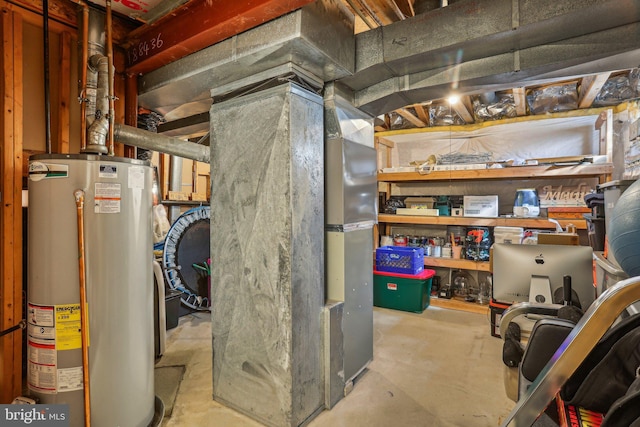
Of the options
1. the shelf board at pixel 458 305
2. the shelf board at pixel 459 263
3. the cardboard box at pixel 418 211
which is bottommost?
the shelf board at pixel 458 305

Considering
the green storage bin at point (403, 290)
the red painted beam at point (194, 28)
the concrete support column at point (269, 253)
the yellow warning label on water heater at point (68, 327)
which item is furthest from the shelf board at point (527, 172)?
the yellow warning label on water heater at point (68, 327)

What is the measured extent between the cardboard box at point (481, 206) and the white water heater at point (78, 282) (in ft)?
12.7

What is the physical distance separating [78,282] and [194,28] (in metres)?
1.58

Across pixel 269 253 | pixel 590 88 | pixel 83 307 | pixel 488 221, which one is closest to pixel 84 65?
pixel 83 307

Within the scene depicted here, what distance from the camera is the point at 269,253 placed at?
201cm

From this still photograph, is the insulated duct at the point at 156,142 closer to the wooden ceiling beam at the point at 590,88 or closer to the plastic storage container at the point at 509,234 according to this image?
the plastic storage container at the point at 509,234

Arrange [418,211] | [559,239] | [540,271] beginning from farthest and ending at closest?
[418,211] < [559,239] < [540,271]

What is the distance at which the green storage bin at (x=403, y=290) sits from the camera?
4.12 metres

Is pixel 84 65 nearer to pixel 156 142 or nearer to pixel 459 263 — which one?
pixel 156 142

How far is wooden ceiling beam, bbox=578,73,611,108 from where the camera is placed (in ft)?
9.72

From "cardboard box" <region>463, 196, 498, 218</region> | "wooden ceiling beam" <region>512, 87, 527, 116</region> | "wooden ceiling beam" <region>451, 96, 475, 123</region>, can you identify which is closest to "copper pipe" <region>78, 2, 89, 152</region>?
"wooden ceiling beam" <region>451, 96, 475, 123</region>

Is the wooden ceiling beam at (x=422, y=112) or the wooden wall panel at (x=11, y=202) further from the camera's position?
the wooden ceiling beam at (x=422, y=112)

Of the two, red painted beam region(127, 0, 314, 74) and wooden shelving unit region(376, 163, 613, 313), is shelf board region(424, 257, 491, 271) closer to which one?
wooden shelving unit region(376, 163, 613, 313)

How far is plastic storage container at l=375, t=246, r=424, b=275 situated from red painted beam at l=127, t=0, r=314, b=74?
10.3 feet
